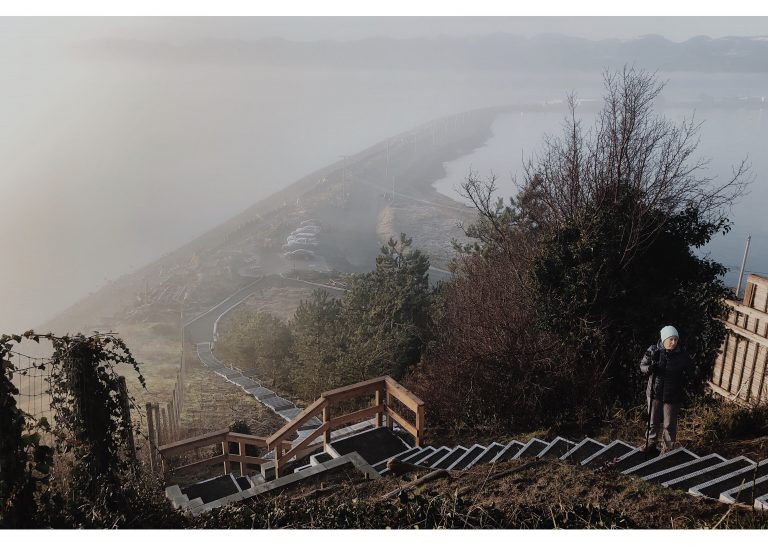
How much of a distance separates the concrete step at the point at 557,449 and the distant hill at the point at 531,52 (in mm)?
5681

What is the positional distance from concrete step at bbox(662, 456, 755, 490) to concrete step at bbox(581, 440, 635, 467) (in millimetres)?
560

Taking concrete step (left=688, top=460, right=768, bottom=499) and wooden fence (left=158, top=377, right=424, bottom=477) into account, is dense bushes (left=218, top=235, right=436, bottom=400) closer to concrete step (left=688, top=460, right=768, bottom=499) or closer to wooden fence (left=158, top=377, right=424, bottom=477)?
wooden fence (left=158, top=377, right=424, bottom=477)

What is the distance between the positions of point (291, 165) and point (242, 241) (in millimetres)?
38475

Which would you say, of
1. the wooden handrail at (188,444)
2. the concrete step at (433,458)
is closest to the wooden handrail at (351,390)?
the concrete step at (433,458)

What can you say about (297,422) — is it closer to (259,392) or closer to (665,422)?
(665,422)

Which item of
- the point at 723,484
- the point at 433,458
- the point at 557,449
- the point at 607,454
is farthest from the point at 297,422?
the point at 723,484

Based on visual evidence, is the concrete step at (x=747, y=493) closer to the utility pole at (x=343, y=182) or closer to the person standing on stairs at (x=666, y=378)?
the person standing on stairs at (x=666, y=378)

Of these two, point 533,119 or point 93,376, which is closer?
point 93,376

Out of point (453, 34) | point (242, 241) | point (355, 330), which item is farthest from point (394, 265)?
point (242, 241)

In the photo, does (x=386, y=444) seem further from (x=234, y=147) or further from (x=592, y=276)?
(x=234, y=147)

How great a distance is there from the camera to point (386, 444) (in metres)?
6.39

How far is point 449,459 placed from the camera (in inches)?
222

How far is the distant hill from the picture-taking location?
9141 mm

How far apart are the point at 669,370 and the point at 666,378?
0.28 feet
